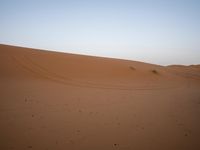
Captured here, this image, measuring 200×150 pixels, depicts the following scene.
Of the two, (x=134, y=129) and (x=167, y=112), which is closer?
(x=134, y=129)

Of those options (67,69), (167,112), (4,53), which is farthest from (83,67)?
(167,112)

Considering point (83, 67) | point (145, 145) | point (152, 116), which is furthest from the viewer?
point (83, 67)

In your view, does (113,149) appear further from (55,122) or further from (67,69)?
(67,69)

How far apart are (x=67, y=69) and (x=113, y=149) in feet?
36.7

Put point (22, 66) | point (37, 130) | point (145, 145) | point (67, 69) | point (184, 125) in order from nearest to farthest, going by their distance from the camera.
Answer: point (145, 145), point (37, 130), point (184, 125), point (22, 66), point (67, 69)

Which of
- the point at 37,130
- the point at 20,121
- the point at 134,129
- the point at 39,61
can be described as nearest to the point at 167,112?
the point at 134,129

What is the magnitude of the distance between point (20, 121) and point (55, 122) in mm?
845

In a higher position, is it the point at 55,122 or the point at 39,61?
the point at 39,61

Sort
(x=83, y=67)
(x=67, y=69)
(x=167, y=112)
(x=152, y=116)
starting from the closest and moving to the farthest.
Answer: (x=152, y=116) < (x=167, y=112) < (x=67, y=69) < (x=83, y=67)

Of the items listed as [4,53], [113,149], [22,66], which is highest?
[4,53]

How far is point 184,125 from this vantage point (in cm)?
404

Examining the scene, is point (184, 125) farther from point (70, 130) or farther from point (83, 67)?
point (83, 67)

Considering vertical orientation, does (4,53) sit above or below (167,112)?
above

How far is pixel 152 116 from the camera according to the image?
4.58 metres
